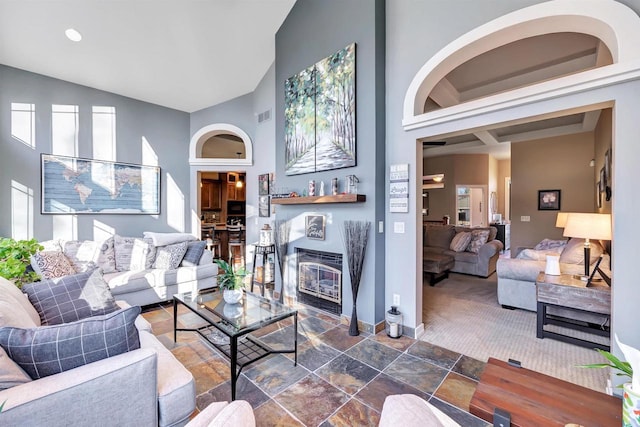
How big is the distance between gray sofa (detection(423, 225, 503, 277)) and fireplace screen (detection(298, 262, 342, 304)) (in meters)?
2.53

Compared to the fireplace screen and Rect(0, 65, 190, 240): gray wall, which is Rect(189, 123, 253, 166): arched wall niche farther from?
the fireplace screen

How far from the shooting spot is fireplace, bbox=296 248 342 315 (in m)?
3.55

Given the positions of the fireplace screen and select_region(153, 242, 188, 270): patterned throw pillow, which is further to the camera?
select_region(153, 242, 188, 270): patterned throw pillow

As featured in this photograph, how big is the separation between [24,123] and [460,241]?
25.1 feet

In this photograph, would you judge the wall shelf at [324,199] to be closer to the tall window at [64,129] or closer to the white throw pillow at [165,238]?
the white throw pillow at [165,238]

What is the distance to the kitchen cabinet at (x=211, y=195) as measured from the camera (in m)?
9.20

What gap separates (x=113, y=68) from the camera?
14.4 feet

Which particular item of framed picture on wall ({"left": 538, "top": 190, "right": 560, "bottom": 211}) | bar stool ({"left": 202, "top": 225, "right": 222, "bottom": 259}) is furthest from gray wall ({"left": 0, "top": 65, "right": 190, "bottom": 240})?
framed picture on wall ({"left": 538, "top": 190, "right": 560, "bottom": 211})

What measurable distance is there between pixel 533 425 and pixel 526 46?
4020 millimetres

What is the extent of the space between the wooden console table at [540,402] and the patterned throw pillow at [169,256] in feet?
13.3

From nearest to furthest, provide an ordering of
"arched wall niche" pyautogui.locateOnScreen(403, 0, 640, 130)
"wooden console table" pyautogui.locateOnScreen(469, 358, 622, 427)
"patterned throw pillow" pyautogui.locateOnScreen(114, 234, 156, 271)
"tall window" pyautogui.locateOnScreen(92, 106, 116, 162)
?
1. "wooden console table" pyautogui.locateOnScreen(469, 358, 622, 427)
2. "arched wall niche" pyautogui.locateOnScreen(403, 0, 640, 130)
3. "patterned throw pillow" pyautogui.locateOnScreen(114, 234, 156, 271)
4. "tall window" pyautogui.locateOnScreen(92, 106, 116, 162)

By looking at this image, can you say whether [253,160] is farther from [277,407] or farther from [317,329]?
[277,407]

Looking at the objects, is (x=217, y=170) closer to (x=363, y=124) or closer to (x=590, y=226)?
(x=363, y=124)

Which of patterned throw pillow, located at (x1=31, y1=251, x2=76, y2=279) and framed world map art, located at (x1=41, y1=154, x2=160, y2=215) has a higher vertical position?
framed world map art, located at (x1=41, y1=154, x2=160, y2=215)
